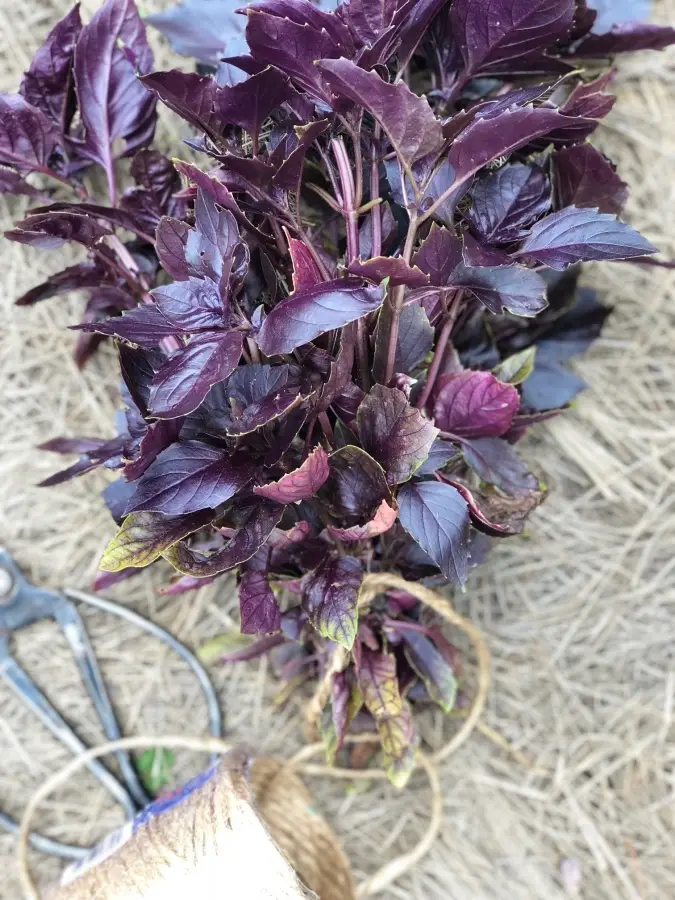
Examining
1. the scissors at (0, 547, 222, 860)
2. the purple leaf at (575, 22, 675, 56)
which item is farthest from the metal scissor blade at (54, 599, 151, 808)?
the purple leaf at (575, 22, 675, 56)

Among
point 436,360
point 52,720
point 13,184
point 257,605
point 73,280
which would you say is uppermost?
point 13,184

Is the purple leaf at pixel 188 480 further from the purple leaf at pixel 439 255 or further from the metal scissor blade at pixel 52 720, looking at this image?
the metal scissor blade at pixel 52 720

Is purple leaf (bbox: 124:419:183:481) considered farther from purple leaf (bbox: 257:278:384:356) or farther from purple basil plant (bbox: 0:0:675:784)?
purple leaf (bbox: 257:278:384:356)

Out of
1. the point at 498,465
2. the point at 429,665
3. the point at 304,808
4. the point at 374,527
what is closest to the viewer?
the point at 374,527

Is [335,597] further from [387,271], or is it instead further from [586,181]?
[586,181]

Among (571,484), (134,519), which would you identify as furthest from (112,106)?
(571,484)

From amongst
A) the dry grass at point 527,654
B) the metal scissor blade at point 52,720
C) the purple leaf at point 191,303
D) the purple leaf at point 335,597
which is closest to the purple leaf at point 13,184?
the dry grass at point 527,654

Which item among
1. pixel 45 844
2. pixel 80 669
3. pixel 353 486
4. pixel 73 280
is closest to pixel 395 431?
pixel 353 486
